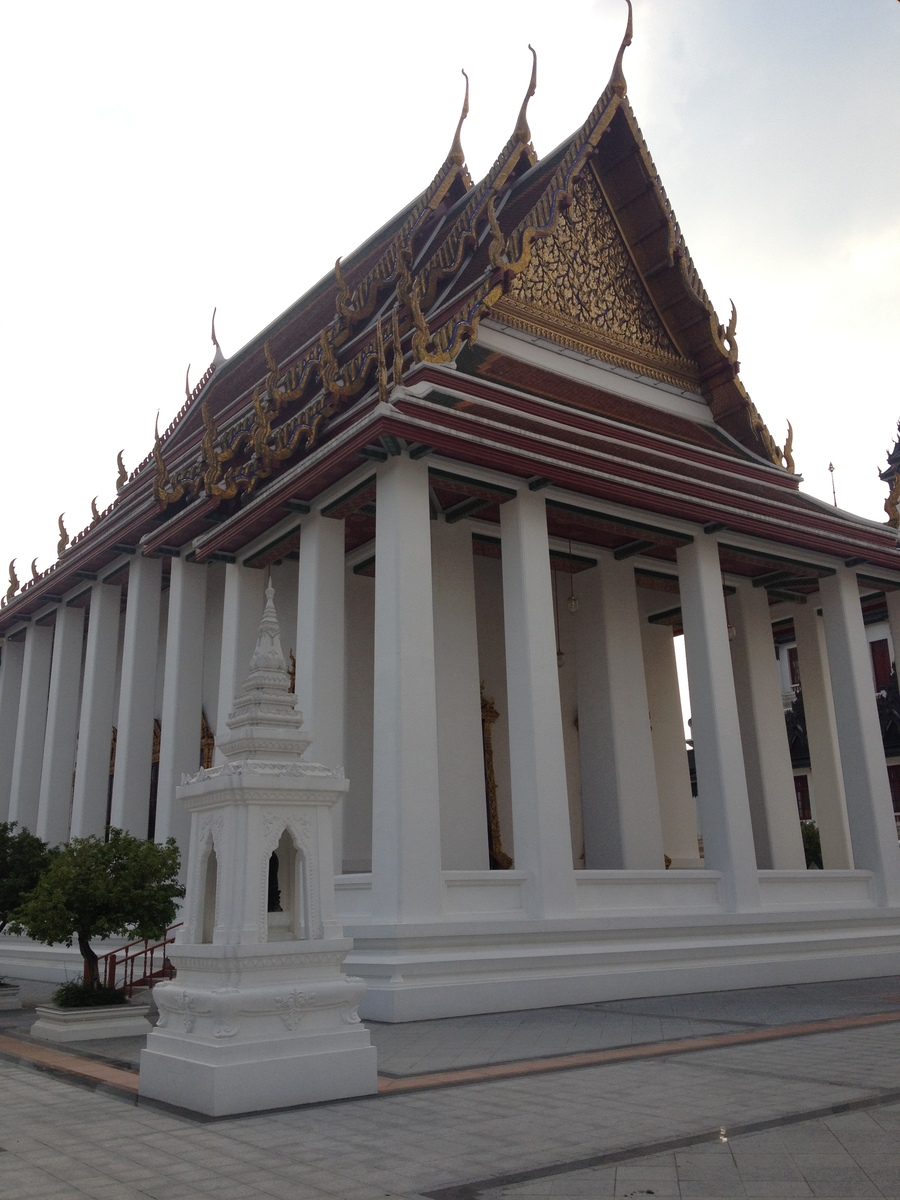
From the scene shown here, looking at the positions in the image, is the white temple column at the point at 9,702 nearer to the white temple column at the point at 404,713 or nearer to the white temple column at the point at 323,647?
the white temple column at the point at 323,647

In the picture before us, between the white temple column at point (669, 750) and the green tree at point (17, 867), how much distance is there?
23.8ft

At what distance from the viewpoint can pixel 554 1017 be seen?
25.6 ft

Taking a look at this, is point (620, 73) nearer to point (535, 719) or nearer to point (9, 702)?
point (535, 719)

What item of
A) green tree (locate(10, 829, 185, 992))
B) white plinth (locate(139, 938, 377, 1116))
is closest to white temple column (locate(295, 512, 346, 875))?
green tree (locate(10, 829, 185, 992))

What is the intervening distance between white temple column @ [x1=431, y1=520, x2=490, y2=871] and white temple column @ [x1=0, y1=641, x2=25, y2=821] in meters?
8.91

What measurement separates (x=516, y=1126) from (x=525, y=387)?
7.85m

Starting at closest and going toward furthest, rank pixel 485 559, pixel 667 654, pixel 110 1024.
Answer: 1. pixel 110 1024
2. pixel 485 559
3. pixel 667 654

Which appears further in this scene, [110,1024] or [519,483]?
[519,483]

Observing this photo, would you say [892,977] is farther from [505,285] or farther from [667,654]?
[505,285]

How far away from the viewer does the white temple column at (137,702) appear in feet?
40.1

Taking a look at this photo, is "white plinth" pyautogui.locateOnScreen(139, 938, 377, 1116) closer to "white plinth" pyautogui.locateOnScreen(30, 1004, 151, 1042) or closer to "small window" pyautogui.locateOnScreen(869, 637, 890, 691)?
"white plinth" pyautogui.locateOnScreen(30, 1004, 151, 1042)

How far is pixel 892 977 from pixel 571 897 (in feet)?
14.1

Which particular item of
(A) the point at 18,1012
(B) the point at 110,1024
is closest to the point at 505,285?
(B) the point at 110,1024

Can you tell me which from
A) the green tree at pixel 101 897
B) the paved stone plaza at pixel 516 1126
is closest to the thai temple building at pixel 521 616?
the green tree at pixel 101 897
